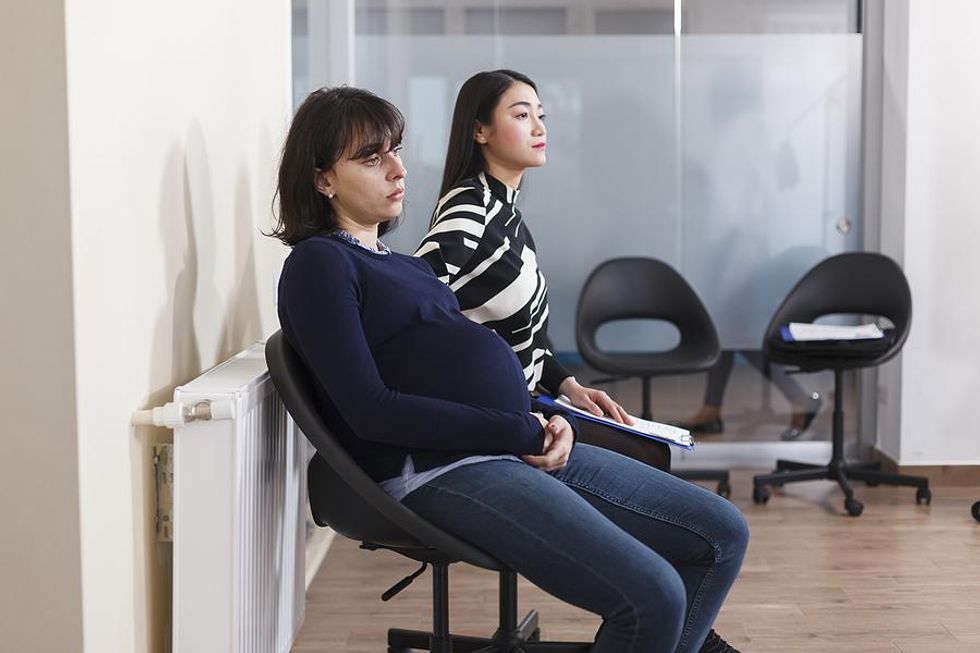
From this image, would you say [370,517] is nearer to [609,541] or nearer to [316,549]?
[609,541]

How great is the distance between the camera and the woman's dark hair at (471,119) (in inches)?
112

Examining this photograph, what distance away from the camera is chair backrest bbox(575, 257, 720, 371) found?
488 cm

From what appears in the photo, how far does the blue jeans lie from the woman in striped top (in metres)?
0.37

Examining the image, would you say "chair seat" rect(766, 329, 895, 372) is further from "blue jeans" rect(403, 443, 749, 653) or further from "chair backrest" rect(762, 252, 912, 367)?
"blue jeans" rect(403, 443, 749, 653)

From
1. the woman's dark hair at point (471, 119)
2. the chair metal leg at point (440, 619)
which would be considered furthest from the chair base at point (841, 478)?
the chair metal leg at point (440, 619)

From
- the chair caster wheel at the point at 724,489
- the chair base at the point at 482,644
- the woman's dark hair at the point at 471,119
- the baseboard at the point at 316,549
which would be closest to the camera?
the chair base at the point at 482,644

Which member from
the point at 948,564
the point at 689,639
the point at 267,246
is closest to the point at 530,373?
the point at 689,639

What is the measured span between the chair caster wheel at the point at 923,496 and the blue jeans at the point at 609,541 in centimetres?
249

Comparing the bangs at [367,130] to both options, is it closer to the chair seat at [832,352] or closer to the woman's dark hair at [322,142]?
the woman's dark hair at [322,142]

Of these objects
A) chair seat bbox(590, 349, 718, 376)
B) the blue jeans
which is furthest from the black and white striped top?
chair seat bbox(590, 349, 718, 376)

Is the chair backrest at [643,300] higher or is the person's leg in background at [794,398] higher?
the chair backrest at [643,300]

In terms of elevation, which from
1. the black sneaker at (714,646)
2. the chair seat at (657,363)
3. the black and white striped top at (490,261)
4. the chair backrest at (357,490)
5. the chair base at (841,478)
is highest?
the black and white striped top at (490,261)

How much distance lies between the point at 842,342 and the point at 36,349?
3.45m

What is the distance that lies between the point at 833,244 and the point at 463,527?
3.52m
